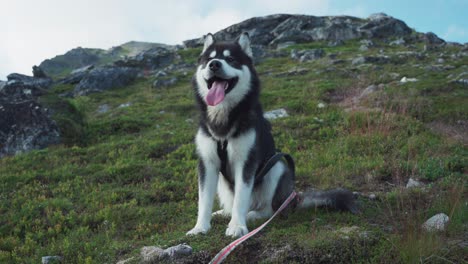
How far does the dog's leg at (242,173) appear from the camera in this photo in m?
4.63

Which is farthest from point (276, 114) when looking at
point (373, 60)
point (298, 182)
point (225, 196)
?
point (373, 60)

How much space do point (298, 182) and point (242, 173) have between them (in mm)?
2911

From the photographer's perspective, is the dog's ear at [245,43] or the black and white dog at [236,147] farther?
the dog's ear at [245,43]

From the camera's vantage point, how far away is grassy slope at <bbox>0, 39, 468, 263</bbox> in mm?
4043

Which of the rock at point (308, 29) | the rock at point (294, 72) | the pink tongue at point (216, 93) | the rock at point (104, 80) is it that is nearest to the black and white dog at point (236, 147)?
the pink tongue at point (216, 93)

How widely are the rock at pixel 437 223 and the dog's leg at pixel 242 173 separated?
192cm

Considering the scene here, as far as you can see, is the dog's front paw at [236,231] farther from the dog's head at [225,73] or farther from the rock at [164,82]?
the rock at [164,82]

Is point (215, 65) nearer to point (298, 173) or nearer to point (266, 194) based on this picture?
point (266, 194)

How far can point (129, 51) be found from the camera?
109375 mm

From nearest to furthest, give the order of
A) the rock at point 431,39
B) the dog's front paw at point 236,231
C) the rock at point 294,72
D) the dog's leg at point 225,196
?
the dog's front paw at point 236,231 → the dog's leg at point 225,196 → the rock at point 294,72 → the rock at point 431,39

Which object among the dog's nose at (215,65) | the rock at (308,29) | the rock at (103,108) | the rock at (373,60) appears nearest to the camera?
the dog's nose at (215,65)

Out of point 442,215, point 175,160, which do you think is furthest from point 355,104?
point 442,215

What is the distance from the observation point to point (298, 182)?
24.3ft

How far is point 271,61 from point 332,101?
57.1 feet
